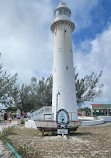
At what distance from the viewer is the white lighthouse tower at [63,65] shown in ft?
55.7

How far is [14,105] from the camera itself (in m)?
34.2

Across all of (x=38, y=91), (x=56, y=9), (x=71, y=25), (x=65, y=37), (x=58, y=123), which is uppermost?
(x=56, y=9)

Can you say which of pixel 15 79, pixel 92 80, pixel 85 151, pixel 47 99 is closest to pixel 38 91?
pixel 47 99

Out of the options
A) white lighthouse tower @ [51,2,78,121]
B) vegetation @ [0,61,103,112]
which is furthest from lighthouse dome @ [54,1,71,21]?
vegetation @ [0,61,103,112]

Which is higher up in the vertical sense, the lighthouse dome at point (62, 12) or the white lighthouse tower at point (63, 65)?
the lighthouse dome at point (62, 12)

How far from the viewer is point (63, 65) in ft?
58.5

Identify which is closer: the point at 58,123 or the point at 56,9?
the point at 58,123

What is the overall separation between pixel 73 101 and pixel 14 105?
20875 millimetres

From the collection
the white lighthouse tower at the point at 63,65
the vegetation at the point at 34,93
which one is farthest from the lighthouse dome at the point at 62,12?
the vegetation at the point at 34,93

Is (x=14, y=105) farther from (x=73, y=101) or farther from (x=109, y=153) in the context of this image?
(x=109, y=153)

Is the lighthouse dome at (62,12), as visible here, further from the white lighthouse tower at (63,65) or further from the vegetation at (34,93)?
the vegetation at (34,93)

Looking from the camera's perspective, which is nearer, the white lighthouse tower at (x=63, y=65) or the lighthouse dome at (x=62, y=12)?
the white lighthouse tower at (x=63, y=65)

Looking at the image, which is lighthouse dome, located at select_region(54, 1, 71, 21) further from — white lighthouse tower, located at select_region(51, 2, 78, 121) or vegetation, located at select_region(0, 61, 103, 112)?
vegetation, located at select_region(0, 61, 103, 112)

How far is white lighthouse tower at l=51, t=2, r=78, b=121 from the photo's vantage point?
55.7 ft
